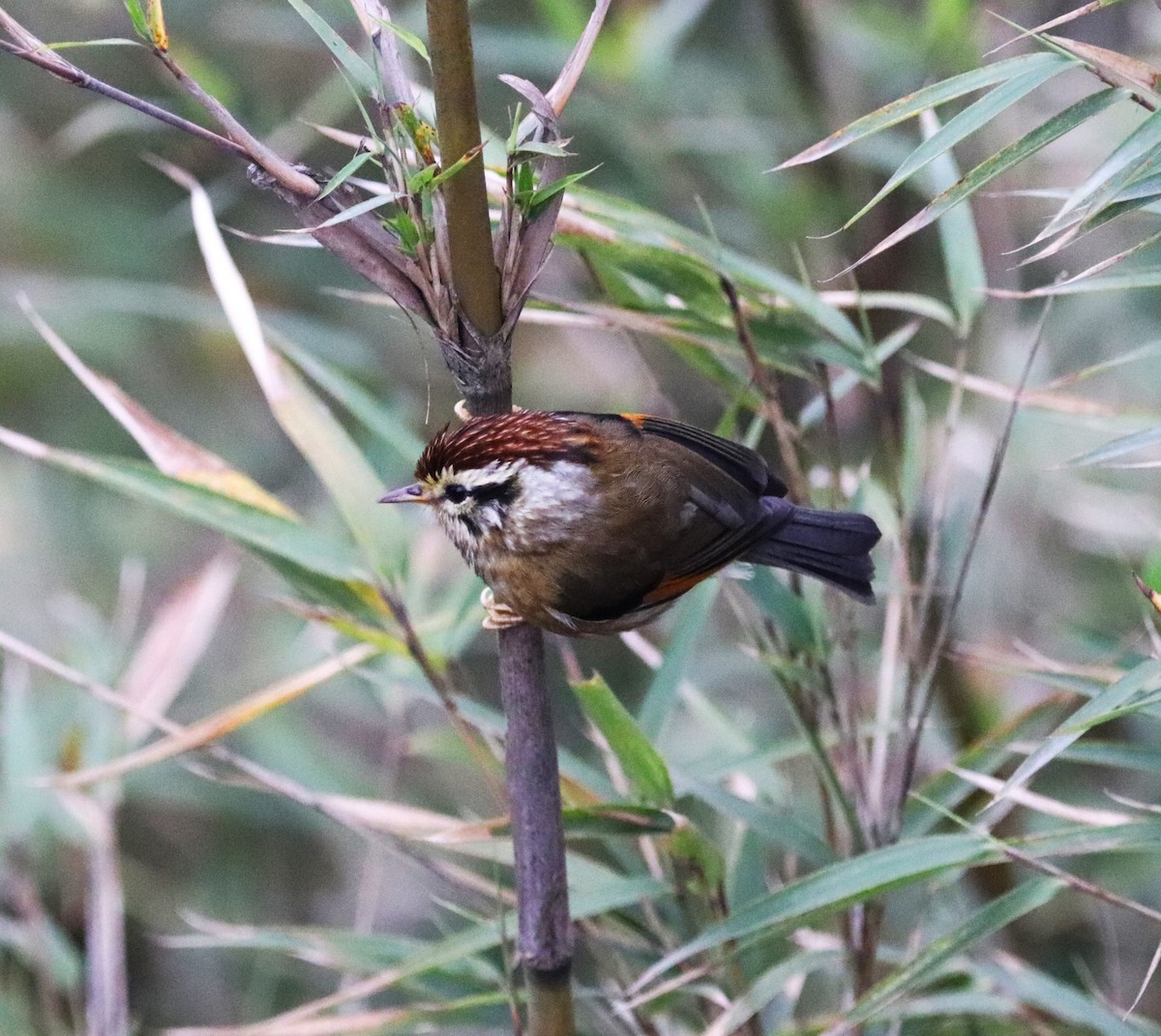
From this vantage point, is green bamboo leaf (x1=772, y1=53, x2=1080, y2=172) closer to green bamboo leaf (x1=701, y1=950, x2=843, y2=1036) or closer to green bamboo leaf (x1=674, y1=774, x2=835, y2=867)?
green bamboo leaf (x1=674, y1=774, x2=835, y2=867)

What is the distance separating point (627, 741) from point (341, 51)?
0.71m

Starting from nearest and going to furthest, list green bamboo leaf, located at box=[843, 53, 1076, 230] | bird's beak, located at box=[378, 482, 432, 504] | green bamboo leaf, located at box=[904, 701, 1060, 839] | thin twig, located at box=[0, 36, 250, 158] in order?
thin twig, located at box=[0, 36, 250, 158]
green bamboo leaf, located at box=[843, 53, 1076, 230]
bird's beak, located at box=[378, 482, 432, 504]
green bamboo leaf, located at box=[904, 701, 1060, 839]

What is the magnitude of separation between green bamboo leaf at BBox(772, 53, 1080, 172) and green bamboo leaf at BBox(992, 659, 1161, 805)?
1.73ft

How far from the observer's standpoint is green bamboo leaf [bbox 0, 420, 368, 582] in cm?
146

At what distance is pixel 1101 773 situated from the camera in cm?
279

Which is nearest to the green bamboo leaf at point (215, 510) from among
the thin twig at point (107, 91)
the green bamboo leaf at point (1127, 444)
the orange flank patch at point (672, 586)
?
the orange flank patch at point (672, 586)

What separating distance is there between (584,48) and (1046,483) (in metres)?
1.96

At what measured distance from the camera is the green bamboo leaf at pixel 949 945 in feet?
4.40

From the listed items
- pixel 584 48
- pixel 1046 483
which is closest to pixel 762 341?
pixel 584 48

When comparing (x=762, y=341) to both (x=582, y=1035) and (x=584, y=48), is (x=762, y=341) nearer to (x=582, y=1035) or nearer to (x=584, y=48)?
(x=584, y=48)

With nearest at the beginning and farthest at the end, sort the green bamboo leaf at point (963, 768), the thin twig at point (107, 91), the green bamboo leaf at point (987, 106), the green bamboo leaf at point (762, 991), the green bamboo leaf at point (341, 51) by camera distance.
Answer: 1. the thin twig at point (107, 91)
2. the green bamboo leaf at point (341, 51)
3. the green bamboo leaf at point (987, 106)
4. the green bamboo leaf at point (762, 991)
5. the green bamboo leaf at point (963, 768)

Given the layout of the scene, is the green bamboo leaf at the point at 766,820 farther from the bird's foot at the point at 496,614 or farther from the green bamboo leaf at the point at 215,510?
the green bamboo leaf at the point at 215,510

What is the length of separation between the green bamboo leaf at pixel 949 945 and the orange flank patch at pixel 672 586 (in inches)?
18.5

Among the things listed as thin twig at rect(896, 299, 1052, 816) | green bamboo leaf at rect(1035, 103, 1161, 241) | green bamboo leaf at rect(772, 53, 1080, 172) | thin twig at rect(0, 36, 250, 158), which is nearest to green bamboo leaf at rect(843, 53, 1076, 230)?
green bamboo leaf at rect(772, 53, 1080, 172)
